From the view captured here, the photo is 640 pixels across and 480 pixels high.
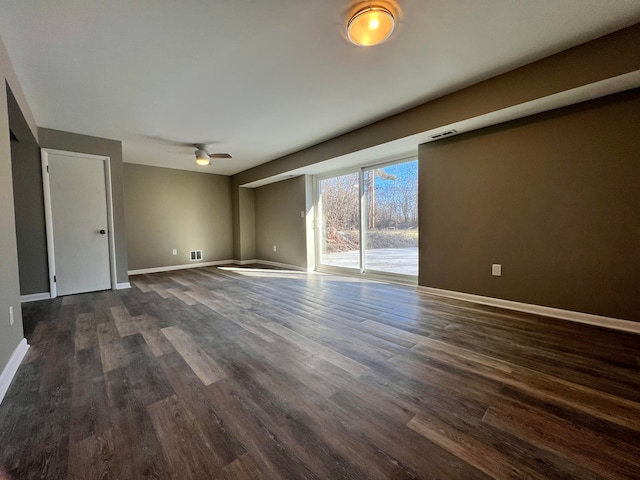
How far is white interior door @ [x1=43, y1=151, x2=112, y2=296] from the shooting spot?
379 centimetres

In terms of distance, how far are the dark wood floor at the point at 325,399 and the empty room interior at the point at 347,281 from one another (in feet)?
0.04

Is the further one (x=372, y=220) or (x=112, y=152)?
(x=372, y=220)

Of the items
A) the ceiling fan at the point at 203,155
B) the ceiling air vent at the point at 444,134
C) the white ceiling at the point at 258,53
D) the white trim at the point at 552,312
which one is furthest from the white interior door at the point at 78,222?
the white trim at the point at 552,312

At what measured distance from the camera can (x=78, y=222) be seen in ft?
13.0

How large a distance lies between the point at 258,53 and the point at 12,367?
9.37ft

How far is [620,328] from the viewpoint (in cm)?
234

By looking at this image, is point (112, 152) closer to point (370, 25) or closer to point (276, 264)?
point (276, 264)

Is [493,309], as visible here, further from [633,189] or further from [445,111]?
[445,111]

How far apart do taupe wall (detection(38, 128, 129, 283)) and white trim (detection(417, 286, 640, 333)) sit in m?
4.88

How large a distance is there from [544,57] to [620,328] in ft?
8.05

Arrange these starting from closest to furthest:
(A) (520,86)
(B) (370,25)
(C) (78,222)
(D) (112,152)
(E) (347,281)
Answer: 1. (B) (370,25)
2. (A) (520,86)
3. (C) (78,222)
4. (D) (112,152)
5. (E) (347,281)

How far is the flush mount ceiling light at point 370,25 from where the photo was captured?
1700 mm

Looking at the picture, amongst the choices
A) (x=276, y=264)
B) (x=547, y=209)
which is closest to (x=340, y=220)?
(x=276, y=264)

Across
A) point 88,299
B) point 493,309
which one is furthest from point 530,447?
point 88,299
